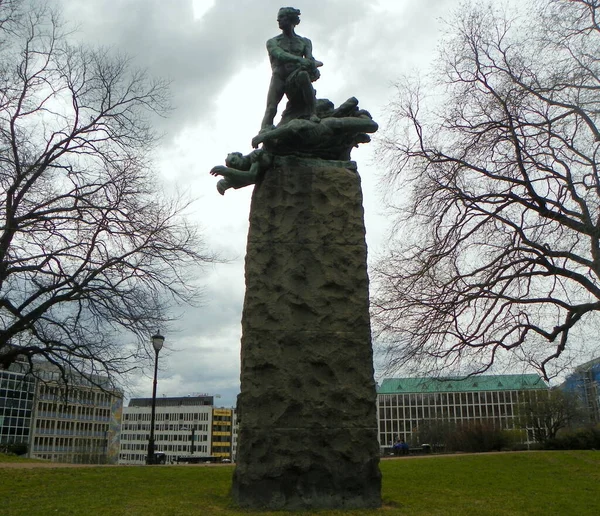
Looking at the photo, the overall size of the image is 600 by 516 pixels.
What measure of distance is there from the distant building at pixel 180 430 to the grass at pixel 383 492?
9784 cm

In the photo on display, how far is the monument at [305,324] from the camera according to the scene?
21.6 feet

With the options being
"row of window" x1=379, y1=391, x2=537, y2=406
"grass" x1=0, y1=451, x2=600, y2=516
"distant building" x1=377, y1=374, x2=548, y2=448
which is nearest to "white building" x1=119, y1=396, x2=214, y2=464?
"distant building" x1=377, y1=374, x2=548, y2=448

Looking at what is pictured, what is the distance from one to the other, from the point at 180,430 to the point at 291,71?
348 ft

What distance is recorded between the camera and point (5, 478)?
32.4 feet

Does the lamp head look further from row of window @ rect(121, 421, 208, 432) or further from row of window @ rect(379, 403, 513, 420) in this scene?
row of window @ rect(121, 421, 208, 432)

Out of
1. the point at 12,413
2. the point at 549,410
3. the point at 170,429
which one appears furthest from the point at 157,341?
the point at 170,429

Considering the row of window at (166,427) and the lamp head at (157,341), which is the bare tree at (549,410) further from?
the row of window at (166,427)

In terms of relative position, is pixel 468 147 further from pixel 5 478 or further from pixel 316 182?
pixel 5 478

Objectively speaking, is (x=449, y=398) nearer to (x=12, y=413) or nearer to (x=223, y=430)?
(x=223, y=430)

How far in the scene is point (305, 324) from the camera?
6.95 m

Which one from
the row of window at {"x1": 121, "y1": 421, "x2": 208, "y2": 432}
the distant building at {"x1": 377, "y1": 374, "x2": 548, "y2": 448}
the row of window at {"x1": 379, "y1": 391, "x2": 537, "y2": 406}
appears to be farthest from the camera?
the row of window at {"x1": 121, "y1": 421, "x2": 208, "y2": 432}

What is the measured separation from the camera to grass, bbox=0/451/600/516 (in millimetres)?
6461

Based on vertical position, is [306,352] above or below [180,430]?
above

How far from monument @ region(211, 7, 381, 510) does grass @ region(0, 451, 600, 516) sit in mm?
463
